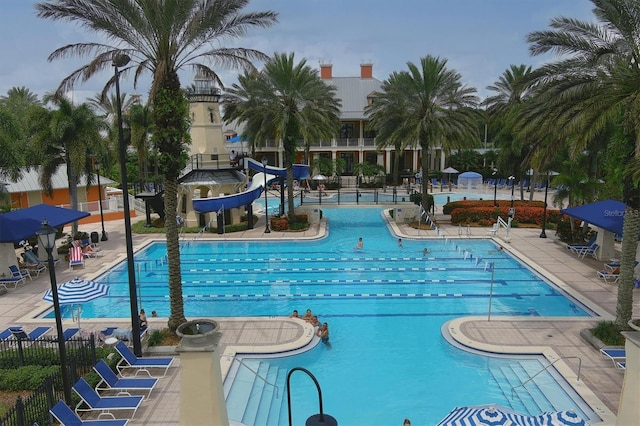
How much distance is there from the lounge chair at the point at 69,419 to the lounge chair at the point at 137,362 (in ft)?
7.16

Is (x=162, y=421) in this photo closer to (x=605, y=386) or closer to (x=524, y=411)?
(x=524, y=411)

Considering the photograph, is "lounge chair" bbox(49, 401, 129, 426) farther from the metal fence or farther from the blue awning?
the blue awning

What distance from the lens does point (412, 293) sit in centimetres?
1781

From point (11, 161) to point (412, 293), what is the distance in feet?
53.3

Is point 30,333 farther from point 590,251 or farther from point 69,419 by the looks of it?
point 590,251

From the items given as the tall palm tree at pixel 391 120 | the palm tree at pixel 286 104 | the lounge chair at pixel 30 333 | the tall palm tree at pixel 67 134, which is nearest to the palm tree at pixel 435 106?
the tall palm tree at pixel 391 120

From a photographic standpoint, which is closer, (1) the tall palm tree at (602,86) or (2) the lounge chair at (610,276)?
(1) the tall palm tree at (602,86)

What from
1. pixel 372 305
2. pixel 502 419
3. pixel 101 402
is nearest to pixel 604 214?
pixel 372 305

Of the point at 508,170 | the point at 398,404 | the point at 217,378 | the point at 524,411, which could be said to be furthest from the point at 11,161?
the point at 508,170

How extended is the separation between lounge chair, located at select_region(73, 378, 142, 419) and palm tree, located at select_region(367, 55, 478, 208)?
21308 mm

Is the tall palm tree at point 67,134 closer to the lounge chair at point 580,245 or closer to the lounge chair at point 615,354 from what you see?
the lounge chair at point 615,354

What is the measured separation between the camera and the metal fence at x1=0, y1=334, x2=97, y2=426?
8797mm

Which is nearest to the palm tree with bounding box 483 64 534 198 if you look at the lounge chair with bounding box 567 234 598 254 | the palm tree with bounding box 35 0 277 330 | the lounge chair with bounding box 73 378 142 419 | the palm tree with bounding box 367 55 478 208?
the palm tree with bounding box 367 55 478 208

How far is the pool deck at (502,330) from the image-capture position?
10227mm
